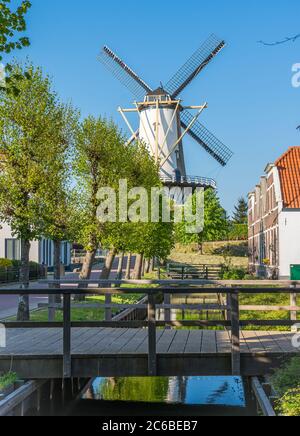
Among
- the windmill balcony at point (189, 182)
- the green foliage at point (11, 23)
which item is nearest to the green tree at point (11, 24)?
the green foliage at point (11, 23)

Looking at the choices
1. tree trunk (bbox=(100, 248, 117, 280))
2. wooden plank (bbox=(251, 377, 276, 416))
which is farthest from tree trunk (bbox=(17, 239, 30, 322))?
tree trunk (bbox=(100, 248, 117, 280))

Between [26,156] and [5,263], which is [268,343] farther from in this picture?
[5,263]

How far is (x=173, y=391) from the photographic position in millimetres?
13156

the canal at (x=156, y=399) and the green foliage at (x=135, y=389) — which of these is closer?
the canal at (x=156, y=399)

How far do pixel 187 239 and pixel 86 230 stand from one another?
54.7 m

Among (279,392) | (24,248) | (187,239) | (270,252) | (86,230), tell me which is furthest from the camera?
(187,239)

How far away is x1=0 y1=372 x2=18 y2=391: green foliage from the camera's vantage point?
Answer: 923 cm

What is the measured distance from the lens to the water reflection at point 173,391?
12.1m

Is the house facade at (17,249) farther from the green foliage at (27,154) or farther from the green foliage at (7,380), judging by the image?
the green foliage at (7,380)

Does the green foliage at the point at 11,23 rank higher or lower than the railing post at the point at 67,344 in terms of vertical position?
higher

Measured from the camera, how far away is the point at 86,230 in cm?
2620

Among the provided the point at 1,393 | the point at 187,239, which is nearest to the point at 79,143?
the point at 1,393

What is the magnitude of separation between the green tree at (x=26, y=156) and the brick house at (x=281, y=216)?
865 inches
